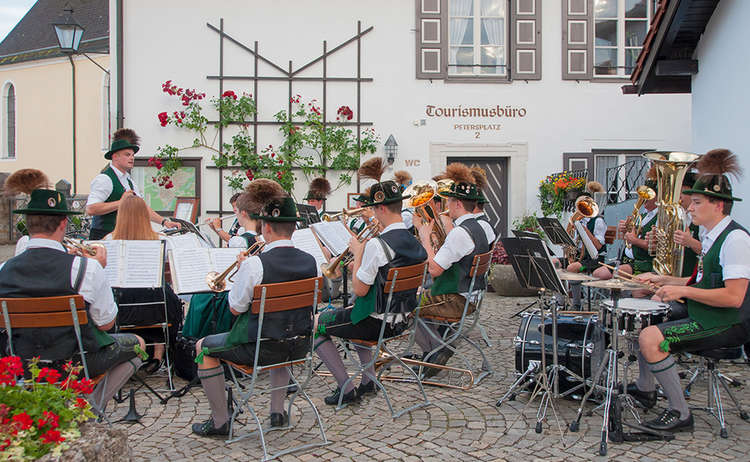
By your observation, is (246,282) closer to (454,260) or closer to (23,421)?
(23,421)

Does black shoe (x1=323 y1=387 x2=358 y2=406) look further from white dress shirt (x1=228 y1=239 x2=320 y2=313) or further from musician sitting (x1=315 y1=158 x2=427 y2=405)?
white dress shirt (x1=228 y1=239 x2=320 y2=313)

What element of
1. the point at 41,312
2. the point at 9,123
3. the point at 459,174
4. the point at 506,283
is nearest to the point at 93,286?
the point at 41,312

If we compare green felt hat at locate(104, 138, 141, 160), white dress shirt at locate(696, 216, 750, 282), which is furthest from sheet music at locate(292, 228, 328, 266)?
white dress shirt at locate(696, 216, 750, 282)

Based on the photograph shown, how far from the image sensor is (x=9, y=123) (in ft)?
98.2

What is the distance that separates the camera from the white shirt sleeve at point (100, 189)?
6508 mm

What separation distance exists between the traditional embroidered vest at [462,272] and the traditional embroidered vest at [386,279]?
2.93 feet

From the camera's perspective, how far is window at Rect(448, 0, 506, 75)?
45.1ft

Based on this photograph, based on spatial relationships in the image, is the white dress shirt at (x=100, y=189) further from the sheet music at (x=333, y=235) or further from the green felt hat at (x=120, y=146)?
the sheet music at (x=333, y=235)

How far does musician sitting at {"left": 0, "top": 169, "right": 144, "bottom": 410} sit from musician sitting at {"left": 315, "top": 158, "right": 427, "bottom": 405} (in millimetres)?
1595

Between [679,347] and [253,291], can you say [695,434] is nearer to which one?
[679,347]

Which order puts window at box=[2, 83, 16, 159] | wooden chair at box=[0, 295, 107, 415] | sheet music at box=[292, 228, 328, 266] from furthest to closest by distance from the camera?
window at box=[2, 83, 16, 159] → sheet music at box=[292, 228, 328, 266] → wooden chair at box=[0, 295, 107, 415]

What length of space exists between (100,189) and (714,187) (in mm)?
5383

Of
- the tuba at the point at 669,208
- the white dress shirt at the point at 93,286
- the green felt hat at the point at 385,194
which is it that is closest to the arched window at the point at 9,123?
the green felt hat at the point at 385,194

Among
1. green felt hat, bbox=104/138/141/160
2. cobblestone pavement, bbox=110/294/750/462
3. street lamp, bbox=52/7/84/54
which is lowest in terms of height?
cobblestone pavement, bbox=110/294/750/462
